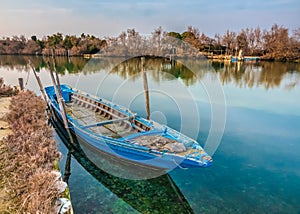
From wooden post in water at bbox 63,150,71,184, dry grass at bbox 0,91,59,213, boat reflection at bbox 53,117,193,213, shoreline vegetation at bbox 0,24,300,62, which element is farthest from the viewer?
shoreline vegetation at bbox 0,24,300,62

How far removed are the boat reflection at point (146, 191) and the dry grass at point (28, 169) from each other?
1.14 m

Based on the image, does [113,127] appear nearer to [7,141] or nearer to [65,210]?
[7,141]

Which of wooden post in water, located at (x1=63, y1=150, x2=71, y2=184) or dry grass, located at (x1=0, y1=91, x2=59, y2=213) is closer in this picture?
dry grass, located at (x1=0, y1=91, x2=59, y2=213)

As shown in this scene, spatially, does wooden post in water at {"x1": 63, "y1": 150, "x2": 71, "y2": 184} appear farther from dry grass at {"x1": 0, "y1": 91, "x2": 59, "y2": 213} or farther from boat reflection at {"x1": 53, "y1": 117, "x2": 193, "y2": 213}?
dry grass at {"x1": 0, "y1": 91, "x2": 59, "y2": 213}

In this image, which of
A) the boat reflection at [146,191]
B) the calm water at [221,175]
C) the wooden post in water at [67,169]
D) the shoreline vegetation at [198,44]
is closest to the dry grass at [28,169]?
the wooden post in water at [67,169]

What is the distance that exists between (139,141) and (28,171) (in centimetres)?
273

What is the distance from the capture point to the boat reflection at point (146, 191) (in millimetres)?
4754

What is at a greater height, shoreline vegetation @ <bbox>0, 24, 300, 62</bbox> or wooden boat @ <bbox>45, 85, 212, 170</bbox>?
shoreline vegetation @ <bbox>0, 24, 300, 62</bbox>

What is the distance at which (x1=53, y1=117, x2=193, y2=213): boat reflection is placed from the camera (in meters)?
4.75

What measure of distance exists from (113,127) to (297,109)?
10399 millimetres

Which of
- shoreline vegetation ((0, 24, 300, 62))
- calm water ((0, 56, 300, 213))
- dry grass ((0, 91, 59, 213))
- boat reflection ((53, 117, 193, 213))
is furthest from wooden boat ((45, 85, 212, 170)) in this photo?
shoreline vegetation ((0, 24, 300, 62))

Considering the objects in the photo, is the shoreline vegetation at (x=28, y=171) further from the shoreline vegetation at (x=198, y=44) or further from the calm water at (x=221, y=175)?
the shoreline vegetation at (x=198, y=44)

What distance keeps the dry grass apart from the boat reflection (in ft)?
3.73

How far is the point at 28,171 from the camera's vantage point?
14.5 feet
